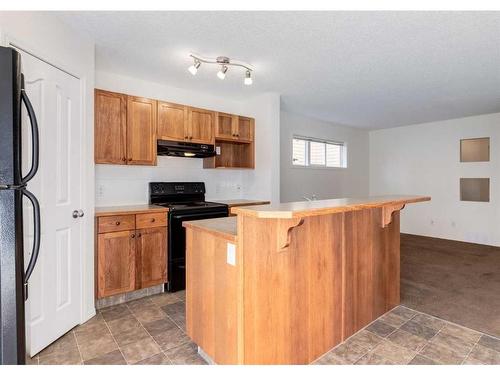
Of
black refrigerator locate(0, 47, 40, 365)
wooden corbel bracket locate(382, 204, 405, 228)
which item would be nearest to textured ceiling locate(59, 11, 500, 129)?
black refrigerator locate(0, 47, 40, 365)

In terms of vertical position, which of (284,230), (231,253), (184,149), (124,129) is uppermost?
(124,129)

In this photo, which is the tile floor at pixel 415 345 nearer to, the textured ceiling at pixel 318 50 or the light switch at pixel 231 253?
the light switch at pixel 231 253

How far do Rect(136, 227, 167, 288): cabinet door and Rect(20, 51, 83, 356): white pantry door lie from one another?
24.3 inches

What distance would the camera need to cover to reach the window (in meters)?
5.50

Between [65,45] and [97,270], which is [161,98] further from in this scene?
[97,270]

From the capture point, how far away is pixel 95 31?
92.4 inches

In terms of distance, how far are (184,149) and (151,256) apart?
1.32 m

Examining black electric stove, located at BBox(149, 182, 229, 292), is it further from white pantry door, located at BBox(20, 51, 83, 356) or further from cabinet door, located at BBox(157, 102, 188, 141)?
white pantry door, located at BBox(20, 51, 83, 356)

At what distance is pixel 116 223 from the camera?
2.81m

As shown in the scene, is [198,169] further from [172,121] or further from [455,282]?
[455,282]

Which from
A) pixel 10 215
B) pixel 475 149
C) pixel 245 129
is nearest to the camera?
pixel 10 215

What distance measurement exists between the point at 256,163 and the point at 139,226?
1.99 metres

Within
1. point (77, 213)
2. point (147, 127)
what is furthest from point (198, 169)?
point (77, 213)
